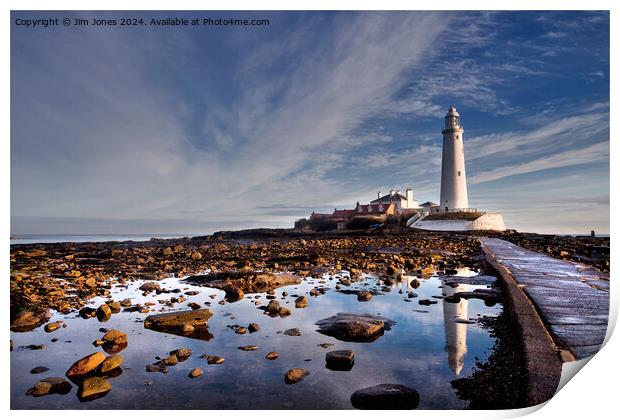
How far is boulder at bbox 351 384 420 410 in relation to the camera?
3.30m

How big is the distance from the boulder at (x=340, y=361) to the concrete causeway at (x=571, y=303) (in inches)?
79.7

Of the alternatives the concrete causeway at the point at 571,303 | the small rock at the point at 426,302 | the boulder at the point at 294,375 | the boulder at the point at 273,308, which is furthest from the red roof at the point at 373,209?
the boulder at the point at 294,375

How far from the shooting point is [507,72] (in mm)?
6055

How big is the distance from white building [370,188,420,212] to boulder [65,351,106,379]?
41.8m

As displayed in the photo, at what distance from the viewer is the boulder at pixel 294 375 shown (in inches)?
142

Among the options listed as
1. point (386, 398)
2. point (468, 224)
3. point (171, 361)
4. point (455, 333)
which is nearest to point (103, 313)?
point (171, 361)

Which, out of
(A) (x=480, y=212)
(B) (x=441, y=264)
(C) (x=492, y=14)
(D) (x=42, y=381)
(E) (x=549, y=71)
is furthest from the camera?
(A) (x=480, y=212)

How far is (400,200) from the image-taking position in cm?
4578

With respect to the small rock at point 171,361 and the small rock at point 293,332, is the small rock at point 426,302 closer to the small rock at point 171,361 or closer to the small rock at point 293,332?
the small rock at point 293,332

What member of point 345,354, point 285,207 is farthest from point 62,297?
point 345,354

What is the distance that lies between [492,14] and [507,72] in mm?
1152
